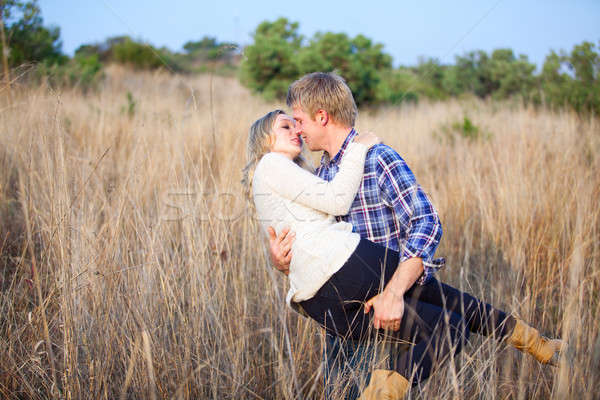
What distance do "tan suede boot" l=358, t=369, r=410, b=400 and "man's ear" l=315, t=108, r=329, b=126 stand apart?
1073mm

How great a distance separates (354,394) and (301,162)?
1.11 metres

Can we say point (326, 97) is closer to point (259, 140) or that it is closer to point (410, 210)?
point (259, 140)

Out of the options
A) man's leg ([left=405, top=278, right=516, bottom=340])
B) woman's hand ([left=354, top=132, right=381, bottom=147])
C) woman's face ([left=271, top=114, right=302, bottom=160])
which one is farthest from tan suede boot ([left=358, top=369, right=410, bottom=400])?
woman's face ([left=271, top=114, right=302, bottom=160])

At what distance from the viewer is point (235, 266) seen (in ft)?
8.71

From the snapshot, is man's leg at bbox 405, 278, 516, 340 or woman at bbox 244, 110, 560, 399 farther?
man's leg at bbox 405, 278, 516, 340

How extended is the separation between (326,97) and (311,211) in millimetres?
524

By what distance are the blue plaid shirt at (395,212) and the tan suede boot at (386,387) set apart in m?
0.38

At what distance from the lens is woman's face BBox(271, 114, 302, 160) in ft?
6.20

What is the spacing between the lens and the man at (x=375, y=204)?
155 cm

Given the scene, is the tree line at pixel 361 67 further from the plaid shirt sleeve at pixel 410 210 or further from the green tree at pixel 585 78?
the plaid shirt sleeve at pixel 410 210

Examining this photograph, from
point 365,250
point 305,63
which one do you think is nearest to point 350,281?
point 365,250

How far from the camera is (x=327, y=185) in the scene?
1.62m

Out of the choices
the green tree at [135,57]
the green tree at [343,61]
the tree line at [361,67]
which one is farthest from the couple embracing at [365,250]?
the green tree at [135,57]

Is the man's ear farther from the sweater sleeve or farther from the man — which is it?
the sweater sleeve
